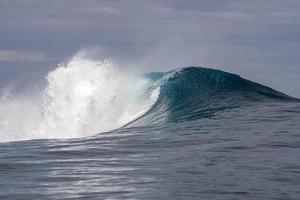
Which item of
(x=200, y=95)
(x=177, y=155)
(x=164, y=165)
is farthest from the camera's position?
(x=200, y=95)

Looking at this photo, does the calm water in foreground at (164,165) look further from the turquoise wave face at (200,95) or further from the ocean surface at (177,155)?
the turquoise wave face at (200,95)

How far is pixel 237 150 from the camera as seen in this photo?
1411cm

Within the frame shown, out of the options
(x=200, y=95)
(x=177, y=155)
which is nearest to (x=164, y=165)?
(x=177, y=155)

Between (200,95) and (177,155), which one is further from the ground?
(200,95)

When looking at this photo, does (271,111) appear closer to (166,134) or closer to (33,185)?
(166,134)

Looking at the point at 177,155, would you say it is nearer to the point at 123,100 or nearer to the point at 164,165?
the point at 164,165

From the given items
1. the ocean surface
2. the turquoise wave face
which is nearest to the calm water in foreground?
the ocean surface

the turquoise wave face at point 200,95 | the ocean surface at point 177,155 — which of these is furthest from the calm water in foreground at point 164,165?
the turquoise wave face at point 200,95

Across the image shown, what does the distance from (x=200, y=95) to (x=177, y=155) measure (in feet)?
44.2

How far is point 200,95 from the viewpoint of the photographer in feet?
89.1

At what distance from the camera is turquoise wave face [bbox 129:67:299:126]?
24.2 meters

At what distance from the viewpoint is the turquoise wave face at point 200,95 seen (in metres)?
24.2

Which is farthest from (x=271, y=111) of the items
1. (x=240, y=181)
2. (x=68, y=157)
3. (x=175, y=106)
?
(x=240, y=181)

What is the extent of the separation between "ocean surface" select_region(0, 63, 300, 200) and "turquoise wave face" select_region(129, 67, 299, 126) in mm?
81
